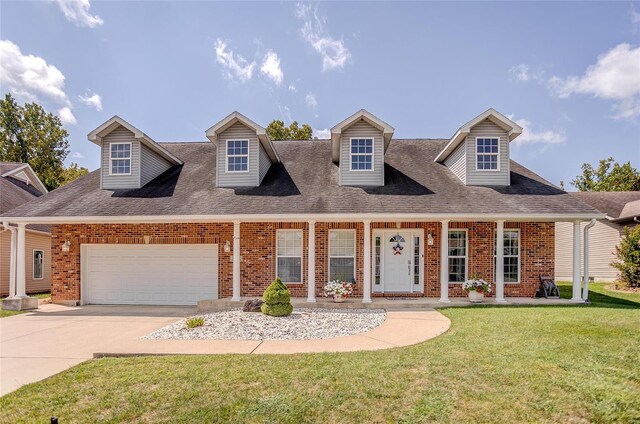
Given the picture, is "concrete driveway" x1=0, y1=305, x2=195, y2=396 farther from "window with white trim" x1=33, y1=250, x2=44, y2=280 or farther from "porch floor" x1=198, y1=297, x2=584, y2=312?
"window with white trim" x1=33, y1=250, x2=44, y2=280

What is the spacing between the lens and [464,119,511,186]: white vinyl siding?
38.4 ft

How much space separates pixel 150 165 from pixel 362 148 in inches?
303

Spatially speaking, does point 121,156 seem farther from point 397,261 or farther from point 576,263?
point 576,263

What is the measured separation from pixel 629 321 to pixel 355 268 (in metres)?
6.70

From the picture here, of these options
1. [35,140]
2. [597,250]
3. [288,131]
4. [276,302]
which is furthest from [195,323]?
[35,140]

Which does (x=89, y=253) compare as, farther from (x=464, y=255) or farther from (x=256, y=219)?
(x=464, y=255)

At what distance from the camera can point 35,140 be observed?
2727 centimetres

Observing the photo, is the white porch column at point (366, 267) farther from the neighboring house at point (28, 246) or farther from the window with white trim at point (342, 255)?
the neighboring house at point (28, 246)

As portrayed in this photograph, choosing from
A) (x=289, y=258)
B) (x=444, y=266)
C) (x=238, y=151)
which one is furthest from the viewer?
(x=238, y=151)

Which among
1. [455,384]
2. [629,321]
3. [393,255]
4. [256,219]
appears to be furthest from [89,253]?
[629,321]

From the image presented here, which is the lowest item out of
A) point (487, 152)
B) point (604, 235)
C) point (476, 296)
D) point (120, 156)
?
point (476, 296)

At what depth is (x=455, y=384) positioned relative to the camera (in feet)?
14.5

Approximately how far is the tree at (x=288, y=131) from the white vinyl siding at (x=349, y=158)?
12.8 metres

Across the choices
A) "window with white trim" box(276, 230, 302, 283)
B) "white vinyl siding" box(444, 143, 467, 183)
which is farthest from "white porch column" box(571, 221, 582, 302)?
"window with white trim" box(276, 230, 302, 283)
